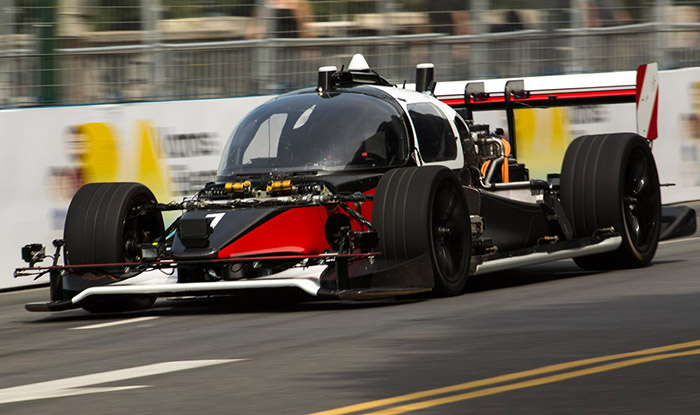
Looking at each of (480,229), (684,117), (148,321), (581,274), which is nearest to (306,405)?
(148,321)

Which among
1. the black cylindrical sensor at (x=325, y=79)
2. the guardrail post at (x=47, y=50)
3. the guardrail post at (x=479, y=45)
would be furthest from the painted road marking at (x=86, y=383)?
the guardrail post at (x=479, y=45)

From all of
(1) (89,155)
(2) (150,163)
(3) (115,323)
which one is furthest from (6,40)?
(3) (115,323)

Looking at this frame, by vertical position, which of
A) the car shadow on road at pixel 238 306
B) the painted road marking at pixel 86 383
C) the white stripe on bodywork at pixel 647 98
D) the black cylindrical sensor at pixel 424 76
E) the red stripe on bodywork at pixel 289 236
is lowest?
the car shadow on road at pixel 238 306

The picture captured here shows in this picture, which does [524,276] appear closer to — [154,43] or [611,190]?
[611,190]

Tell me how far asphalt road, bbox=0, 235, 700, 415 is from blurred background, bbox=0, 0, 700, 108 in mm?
3794

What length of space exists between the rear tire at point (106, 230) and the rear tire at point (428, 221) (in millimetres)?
1913

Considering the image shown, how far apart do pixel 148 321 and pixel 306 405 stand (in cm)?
387

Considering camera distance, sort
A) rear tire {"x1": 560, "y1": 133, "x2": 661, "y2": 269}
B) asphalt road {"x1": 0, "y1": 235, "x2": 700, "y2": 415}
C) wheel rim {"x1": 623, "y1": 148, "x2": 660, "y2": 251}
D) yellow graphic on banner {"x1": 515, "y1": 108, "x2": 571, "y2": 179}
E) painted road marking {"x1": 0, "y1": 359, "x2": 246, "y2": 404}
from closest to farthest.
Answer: asphalt road {"x1": 0, "y1": 235, "x2": 700, "y2": 415} < painted road marking {"x1": 0, "y1": 359, "x2": 246, "y2": 404} < rear tire {"x1": 560, "y1": 133, "x2": 661, "y2": 269} < wheel rim {"x1": 623, "y1": 148, "x2": 660, "y2": 251} < yellow graphic on banner {"x1": 515, "y1": 108, "x2": 571, "y2": 179}

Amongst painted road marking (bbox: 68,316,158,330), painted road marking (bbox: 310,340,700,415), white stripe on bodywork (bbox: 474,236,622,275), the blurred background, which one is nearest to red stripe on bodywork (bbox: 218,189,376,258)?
painted road marking (bbox: 68,316,158,330)

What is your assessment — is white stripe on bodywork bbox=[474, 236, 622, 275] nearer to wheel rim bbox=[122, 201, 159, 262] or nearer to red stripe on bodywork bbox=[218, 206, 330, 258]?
red stripe on bodywork bbox=[218, 206, 330, 258]

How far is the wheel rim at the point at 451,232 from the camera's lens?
9.60 metres

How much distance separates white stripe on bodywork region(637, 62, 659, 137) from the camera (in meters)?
14.3

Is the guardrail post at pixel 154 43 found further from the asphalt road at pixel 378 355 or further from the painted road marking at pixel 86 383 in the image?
the painted road marking at pixel 86 383

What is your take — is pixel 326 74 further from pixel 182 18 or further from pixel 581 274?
pixel 182 18
